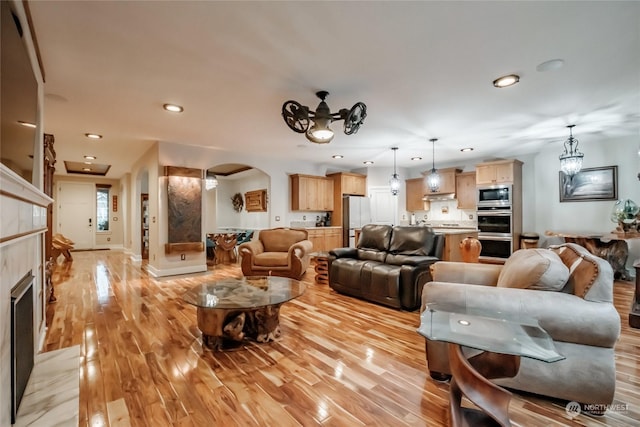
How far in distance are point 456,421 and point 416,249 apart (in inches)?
98.4

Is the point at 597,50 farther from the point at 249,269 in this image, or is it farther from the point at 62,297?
the point at 62,297

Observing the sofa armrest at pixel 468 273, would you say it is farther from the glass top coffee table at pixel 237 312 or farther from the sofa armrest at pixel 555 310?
the glass top coffee table at pixel 237 312

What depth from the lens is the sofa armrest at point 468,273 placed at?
102 inches

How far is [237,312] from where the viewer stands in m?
2.62

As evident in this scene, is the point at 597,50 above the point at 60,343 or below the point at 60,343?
above

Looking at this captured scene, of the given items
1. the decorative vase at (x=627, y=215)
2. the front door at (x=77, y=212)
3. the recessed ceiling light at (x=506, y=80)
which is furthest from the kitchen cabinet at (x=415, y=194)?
the front door at (x=77, y=212)

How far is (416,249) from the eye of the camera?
3.82 m

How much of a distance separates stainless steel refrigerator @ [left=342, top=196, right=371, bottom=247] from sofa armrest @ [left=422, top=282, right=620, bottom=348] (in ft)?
18.8

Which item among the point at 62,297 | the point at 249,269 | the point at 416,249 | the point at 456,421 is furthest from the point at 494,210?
the point at 62,297

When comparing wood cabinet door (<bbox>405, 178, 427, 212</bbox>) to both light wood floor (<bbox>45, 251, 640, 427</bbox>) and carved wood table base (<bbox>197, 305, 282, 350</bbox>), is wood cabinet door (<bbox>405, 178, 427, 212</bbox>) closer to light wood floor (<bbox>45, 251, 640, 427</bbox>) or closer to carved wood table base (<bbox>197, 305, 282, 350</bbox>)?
light wood floor (<bbox>45, 251, 640, 427</bbox>)

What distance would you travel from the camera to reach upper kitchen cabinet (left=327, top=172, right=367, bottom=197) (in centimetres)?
760

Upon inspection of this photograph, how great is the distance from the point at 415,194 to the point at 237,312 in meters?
6.62

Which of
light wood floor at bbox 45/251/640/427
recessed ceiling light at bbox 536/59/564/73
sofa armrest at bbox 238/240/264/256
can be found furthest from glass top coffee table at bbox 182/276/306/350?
recessed ceiling light at bbox 536/59/564/73

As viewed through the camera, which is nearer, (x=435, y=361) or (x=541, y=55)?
(x=435, y=361)
